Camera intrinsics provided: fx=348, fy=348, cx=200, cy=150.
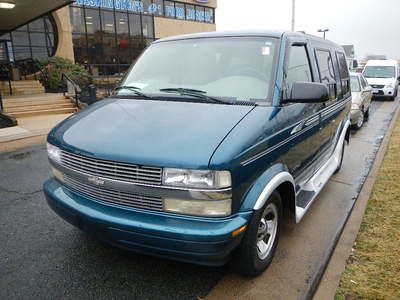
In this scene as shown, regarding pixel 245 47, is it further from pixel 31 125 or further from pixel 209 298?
pixel 31 125

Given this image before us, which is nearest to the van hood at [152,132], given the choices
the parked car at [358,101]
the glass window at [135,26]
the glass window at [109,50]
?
the parked car at [358,101]

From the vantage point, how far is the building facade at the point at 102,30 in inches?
915

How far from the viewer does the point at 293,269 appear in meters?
3.23

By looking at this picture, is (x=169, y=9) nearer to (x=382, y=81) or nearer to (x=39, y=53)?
(x=39, y=53)

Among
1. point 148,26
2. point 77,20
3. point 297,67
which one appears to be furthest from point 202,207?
point 148,26

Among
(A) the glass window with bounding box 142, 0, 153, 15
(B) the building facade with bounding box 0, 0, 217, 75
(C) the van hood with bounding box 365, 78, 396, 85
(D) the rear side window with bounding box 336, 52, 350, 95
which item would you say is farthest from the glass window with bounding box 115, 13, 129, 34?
(D) the rear side window with bounding box 336, 52, 350, 95

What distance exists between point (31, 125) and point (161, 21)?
25.0 metres

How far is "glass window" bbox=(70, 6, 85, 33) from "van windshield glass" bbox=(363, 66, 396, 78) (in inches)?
826

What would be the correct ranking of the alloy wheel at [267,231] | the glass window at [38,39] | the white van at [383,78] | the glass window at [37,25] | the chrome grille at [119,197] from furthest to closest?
the glass window at [38,39]
the glass window at [37,25]
the white van at [383,78]
the alloy wheel at [267,231]
the chrome grille at [119,197]

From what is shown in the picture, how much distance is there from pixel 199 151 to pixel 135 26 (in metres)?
31.7

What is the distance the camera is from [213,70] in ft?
11.3

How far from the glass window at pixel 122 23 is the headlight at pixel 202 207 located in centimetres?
3044

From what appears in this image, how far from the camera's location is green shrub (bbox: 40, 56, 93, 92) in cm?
1862

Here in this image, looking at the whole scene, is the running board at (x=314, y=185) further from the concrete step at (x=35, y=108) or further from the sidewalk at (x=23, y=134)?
the concrete step at (x=35, y=108)
